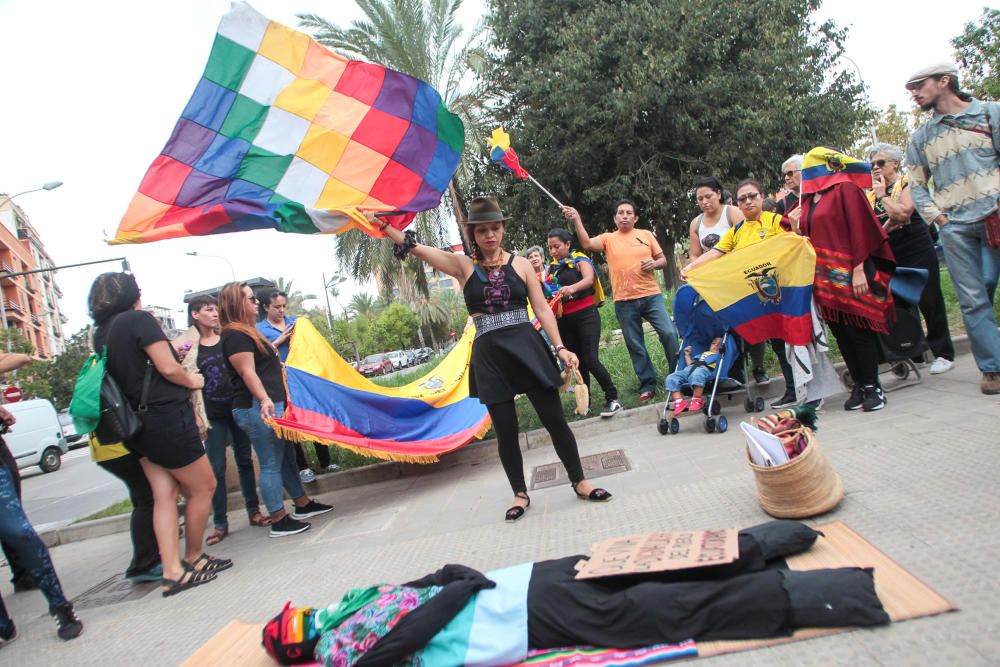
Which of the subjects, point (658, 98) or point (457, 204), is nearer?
point (658, 98)

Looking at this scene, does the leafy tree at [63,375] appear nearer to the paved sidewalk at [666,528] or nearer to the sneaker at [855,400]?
the paved sidewalk at [666,528]

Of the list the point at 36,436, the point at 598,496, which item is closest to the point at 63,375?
the point at 36,436

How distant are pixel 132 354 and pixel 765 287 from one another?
4709mm

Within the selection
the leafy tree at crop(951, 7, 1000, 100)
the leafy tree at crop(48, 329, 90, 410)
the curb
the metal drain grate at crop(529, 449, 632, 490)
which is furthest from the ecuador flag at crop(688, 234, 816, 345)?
the leafy tree at crop(48, 329, 90, 410)

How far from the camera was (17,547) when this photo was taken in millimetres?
4133

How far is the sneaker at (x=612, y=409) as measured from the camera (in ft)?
22.1

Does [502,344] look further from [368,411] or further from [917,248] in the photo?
[917,248]

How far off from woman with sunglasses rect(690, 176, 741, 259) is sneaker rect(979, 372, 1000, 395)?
2.40 m

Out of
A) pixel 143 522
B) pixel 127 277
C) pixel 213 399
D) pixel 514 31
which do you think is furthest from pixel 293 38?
pixel 514 31

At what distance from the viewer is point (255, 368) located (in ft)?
18.0

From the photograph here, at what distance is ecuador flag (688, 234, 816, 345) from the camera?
5344mm

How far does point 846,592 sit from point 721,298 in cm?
364

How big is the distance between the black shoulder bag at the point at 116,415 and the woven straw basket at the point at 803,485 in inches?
146

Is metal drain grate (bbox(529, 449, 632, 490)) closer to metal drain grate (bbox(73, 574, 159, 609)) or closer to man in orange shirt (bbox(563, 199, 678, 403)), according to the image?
man in orange shirt (bbox(563, 199, 678, 403))
